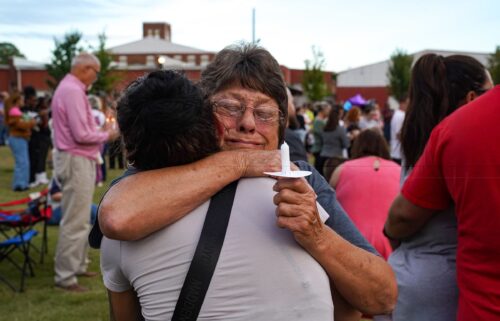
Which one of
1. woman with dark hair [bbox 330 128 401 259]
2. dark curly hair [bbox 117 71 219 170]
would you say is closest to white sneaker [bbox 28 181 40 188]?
woman with dark hair [bbox 330 128 401 259]

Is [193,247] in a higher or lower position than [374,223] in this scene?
higher

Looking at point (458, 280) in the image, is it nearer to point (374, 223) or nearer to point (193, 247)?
point (193, 247)

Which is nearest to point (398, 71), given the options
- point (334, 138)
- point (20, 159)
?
point (334, 138)

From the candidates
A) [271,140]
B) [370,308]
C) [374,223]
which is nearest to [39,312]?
[374,223]

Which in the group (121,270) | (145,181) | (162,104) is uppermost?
(162,104)

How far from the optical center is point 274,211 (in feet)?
4.43

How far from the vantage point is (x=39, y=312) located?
4.97 metres

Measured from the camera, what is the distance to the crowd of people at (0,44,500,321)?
1301 mm

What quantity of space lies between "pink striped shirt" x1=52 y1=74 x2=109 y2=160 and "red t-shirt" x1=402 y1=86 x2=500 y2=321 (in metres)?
3.73

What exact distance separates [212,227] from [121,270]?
300 millimetres

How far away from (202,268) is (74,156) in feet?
14.0

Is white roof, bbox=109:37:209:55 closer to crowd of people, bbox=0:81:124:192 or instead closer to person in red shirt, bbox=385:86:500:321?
person in red shirt, bbox=385:86:500:321

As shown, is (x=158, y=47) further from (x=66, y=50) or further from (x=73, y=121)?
(x=66, y=50)

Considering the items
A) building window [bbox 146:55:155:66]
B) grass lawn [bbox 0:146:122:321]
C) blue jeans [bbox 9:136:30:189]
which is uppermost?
building window [bbox 146:55:155:66]
